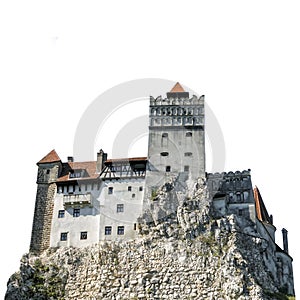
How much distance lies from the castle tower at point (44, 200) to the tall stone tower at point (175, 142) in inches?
571

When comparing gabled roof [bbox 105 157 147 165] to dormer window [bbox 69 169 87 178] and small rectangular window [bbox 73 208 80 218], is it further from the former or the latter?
small rectangular window [bbox 73 208 80 218]

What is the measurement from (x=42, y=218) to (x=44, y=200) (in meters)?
2.83

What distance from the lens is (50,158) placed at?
103m

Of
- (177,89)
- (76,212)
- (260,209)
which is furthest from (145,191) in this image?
(260,209)

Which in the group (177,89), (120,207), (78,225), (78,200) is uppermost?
(177,89)

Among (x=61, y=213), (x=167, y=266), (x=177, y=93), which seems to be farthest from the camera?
(x=177, y=93)

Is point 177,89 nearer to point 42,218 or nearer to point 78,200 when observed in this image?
point 78,200

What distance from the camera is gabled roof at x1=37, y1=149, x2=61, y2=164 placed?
102 m

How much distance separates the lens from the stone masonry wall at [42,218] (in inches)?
3804

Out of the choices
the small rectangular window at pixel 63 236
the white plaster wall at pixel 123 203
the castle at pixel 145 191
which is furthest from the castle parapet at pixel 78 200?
the small rectangular window at pixel 63 236

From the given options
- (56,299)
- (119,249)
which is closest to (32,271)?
(56,299)

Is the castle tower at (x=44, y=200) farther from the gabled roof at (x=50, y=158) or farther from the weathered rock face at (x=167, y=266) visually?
the weathered rock face at (x=167, y=266)

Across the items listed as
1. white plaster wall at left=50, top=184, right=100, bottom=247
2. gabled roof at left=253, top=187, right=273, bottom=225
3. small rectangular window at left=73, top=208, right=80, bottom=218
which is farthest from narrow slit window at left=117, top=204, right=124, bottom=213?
gabled roof at left=253, top=187, right=273, bottom=225

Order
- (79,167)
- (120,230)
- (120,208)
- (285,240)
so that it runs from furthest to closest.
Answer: (285,240) < (79,167) < (120,208) < (120,230)
